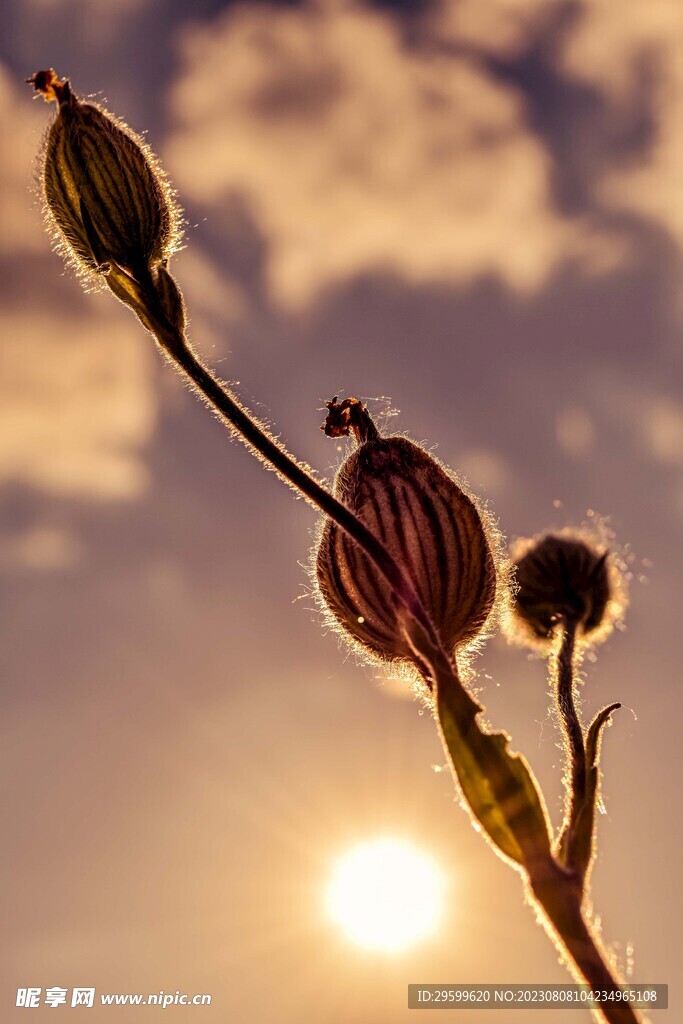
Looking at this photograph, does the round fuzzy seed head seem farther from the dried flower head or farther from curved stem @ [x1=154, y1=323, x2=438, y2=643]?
curved stem @ [x1=154, y1=323, x2=438, y2=643]

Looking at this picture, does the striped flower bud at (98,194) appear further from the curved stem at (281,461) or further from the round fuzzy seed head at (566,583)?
the round fuzzy seed head at (566,583)

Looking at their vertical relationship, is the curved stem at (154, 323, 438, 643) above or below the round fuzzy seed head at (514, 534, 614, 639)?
below

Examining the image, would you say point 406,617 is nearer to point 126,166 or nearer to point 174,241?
point 174,241

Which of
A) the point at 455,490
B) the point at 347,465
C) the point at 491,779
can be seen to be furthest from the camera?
the point at 347,465

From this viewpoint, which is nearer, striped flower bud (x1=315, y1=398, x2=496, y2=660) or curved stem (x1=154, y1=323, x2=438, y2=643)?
curved stem (x1=154, y1=323, x2=438, y2=643)

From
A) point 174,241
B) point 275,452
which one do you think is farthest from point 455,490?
point 174,241

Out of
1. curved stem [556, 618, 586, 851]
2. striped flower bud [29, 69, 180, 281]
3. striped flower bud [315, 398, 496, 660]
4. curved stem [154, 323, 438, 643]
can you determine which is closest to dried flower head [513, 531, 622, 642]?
curved stem [556, 618, 586, 851]

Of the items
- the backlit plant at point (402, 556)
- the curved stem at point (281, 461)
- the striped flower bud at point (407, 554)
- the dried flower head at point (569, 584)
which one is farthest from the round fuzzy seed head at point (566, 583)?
the curved stem at point (281, 461)
